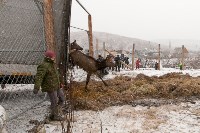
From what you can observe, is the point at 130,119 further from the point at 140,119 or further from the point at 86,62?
the point at 86,62

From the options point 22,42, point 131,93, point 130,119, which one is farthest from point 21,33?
point 130,119

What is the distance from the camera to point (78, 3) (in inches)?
406

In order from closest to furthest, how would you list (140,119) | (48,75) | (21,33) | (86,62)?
(48,75) → (140,119) → (21,33) → (86,62)

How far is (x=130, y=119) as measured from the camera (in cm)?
764

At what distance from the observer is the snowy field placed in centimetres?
684

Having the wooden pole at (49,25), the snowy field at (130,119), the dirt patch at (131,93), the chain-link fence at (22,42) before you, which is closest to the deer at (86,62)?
the dirt patch at (131,93)

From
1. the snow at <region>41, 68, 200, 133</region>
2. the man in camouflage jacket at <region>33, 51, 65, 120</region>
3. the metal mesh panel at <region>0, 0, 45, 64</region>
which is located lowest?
the snow at <region>41, 68, 200, 133</region>

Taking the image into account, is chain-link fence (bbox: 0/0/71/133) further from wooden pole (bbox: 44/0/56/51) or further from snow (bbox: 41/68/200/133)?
snow (bbox: 41/68/200/133)

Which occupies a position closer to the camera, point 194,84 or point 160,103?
point 160,103

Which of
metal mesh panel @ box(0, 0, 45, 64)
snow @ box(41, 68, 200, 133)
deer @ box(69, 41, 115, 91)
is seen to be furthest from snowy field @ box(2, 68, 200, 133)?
deer @ box(69, 41, 115, 91)

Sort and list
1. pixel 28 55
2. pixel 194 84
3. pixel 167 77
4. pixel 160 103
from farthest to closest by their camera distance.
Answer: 1. pixel 167 77
2. pixel 194 84
3. pixel 28 55
4. pixel 160 103

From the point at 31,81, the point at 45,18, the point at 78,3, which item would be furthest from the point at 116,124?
the point at 78,3

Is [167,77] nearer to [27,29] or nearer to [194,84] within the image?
[194,84]

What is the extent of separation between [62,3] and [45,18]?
3.86 feet
